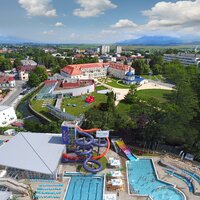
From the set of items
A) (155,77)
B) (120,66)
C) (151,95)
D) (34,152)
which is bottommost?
(34,152)

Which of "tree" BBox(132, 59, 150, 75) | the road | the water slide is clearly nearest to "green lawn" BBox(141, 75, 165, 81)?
"tree" BBox(132, 59, 150, 75)

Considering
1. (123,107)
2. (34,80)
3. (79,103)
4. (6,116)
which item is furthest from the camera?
(34,80)

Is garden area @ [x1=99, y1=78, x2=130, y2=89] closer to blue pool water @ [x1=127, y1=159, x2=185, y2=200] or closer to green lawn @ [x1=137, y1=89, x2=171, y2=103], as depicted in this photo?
green lawn @ [x1=137, y1=89, x2=171, y2=103]

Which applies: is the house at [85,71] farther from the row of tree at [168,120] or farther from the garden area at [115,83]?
the row of tree at [168,120]

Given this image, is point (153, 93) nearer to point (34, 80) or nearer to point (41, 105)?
point (41, 105)

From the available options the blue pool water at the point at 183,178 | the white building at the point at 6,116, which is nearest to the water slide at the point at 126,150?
the blue pool water at the point at 183,178

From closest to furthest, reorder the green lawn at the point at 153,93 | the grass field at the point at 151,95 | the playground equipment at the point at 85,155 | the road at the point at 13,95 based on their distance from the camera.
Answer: the playground equipment at the point at 85,155 < the grass field at the point at 151,95 < the road at the point at 13,95 < the green lawn at the point at 153,93

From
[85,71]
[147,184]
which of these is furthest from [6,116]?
[85,71]
